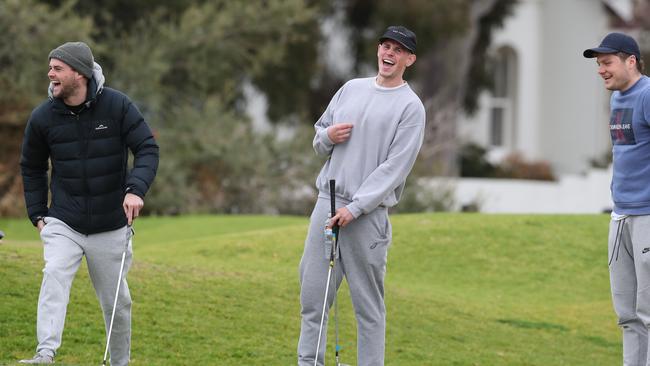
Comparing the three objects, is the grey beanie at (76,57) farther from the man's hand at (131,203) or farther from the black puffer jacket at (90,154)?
the man's hand at (131,203)

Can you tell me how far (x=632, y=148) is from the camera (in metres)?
7.93

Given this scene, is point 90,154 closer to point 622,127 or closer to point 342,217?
point 342,217

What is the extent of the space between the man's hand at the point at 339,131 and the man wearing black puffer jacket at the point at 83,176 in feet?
3.48

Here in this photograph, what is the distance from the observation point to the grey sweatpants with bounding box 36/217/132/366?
741 cm

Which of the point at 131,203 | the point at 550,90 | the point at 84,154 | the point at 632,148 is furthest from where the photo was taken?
the point at 550,90

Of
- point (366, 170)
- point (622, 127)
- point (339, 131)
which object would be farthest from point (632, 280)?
point (339, 131)

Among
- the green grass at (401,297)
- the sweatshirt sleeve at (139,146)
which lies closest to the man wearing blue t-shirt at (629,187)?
the green grass at (401,297)

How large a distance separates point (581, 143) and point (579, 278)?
90.8 feet

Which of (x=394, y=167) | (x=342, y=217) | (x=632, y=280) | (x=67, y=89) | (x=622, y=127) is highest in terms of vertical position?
(x=67, y=89)

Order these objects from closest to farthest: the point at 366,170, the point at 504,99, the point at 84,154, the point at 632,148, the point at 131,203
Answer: the point at 131,203 → the point at 84,154 → the point at 366,170 → the point at 632,148 → the point at 504,99

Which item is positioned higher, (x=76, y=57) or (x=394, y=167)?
(x=76, y=57)

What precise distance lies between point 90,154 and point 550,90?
34.8 m

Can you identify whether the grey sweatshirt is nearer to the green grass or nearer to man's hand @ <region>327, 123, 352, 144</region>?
man's hand @ <region>327, 123, 352, 144</region>

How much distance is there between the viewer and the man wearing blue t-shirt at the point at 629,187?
7.89 m
